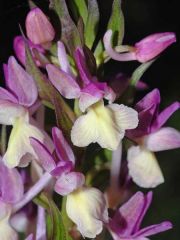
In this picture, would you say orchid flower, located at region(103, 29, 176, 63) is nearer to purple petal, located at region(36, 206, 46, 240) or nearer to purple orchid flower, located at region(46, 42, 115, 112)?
purple orchid flower, located at region(46, 42, 115, 112)

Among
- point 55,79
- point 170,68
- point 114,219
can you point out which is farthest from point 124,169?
point 170,68

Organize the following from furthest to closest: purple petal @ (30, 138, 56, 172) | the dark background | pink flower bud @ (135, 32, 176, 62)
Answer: the dark background < pink flower bud @ (135, 32, 176, 62) < purple petal @ (30, 138, 56, 172)

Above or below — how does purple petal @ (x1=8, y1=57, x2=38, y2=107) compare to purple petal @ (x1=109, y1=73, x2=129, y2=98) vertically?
above

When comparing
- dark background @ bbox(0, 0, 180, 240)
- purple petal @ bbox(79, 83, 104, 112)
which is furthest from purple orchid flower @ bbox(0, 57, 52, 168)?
dark background @ bbox(0, 0, 180, 240)

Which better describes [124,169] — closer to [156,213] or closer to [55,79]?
[55,79]

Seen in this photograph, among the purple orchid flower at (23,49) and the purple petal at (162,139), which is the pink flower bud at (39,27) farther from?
the purple petal at (162,139)

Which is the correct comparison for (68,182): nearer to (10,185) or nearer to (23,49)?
(10,185)
